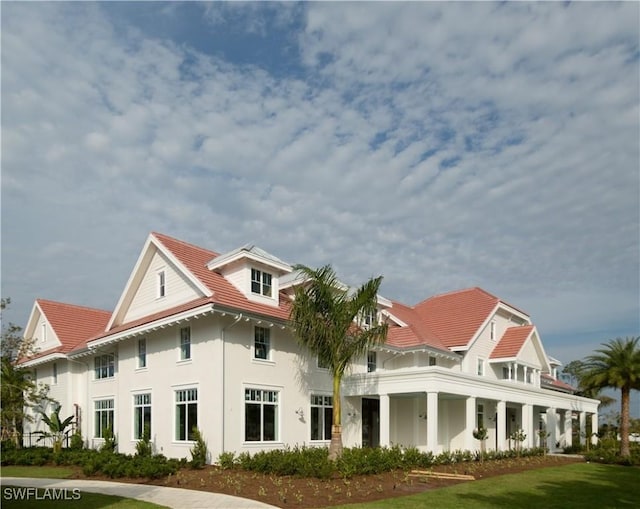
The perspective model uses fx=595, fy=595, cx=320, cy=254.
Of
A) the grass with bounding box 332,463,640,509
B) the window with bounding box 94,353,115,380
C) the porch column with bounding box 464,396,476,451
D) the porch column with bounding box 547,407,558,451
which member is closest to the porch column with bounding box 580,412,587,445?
the porch column with bounding box 547,407,558,451

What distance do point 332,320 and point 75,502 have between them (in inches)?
380

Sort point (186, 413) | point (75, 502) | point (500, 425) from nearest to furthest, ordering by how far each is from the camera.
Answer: point (75, 502) < point (186, 413) < point (500, 425)

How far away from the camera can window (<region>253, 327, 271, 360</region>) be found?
22312mm

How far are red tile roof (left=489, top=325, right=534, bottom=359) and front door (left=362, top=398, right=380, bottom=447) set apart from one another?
27.7 ft

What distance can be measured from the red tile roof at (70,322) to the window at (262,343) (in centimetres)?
1284

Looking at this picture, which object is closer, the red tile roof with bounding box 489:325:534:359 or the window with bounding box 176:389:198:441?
the window with bounding box 176:389:198:441

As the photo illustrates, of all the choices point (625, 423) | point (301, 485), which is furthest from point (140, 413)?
point (625, 423)

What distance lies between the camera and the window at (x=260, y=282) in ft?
76.7

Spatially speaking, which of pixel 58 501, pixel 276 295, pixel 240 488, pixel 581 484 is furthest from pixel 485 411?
pixel 58 501

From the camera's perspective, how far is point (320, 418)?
24.7m

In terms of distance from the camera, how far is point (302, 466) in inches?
720

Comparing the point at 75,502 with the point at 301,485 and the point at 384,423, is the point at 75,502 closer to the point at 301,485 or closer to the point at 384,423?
the point at 301,485

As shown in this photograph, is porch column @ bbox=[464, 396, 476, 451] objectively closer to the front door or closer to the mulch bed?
the mulch bed

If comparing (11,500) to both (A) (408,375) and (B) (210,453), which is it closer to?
(B) (210,453)
